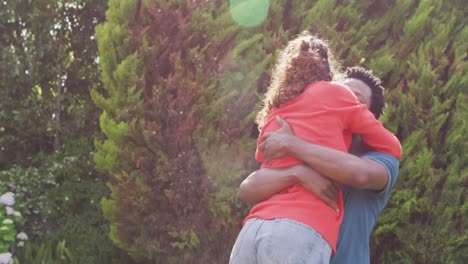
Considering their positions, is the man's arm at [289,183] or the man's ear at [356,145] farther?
the man's ear at [356,145]

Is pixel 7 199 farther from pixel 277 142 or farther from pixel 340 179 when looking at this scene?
pixel 340 179

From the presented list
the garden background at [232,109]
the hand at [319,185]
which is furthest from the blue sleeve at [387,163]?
the garden background at [232,109]

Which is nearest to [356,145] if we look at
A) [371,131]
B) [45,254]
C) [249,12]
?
[371,131]

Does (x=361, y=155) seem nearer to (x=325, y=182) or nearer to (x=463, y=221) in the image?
(x=325, y=182)

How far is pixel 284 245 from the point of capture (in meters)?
2.08

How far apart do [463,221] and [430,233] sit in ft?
0.71

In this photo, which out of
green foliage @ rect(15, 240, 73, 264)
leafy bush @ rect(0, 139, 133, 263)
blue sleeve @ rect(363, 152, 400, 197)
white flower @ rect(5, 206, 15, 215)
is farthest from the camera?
leafy bush @ rect(0, 139, 133, 263)

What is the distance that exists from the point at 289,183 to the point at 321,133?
0.21 metres

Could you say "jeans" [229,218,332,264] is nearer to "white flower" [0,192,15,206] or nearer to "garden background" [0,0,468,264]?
"garden background" [0,0,468,264]

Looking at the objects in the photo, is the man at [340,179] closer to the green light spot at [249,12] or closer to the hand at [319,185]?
the hand at [319,185]

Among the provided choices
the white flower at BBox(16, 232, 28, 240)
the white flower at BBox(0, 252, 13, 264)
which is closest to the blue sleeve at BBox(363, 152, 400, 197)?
the white flower at BBox(0, 252, 13, 264)

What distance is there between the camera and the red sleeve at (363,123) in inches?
90.0

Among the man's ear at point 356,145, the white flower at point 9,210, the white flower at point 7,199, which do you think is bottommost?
the white flower at point 9,210

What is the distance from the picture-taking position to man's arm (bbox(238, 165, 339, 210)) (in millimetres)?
2211
